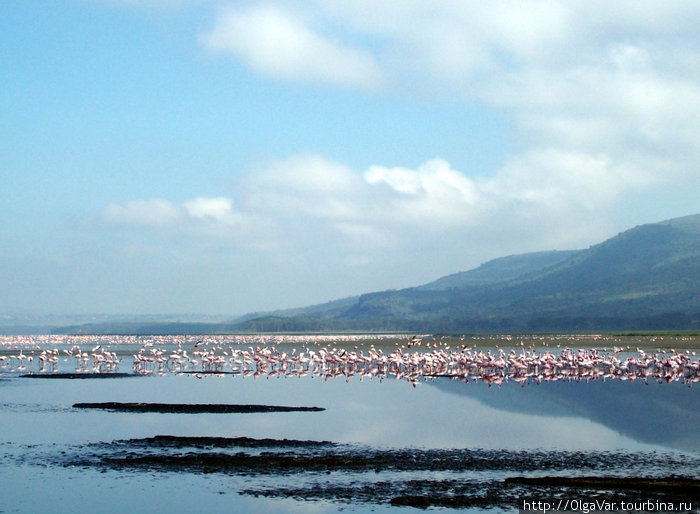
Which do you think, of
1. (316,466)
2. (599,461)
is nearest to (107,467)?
(316,466)

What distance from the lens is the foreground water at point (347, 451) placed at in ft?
56.9

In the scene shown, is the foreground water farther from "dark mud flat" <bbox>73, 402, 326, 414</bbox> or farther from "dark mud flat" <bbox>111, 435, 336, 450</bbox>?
"dark mud flat" <bbox>73, 402, 326, 414</bbox>

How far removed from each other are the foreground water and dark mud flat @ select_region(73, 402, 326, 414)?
727 millimetres

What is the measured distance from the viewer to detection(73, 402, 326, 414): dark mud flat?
31658 millimetres

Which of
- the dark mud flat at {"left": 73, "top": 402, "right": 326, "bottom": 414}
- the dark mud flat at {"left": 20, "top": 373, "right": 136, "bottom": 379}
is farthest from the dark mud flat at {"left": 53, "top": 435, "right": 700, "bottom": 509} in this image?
the dark mud flat at {"left": 20, "top": 373, "right": 136, "bottom": 379}

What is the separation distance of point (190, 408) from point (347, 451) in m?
11.5

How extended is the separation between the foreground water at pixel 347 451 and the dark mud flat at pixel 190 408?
727 mm

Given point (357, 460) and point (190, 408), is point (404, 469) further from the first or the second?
point (190, 408)

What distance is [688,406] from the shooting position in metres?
32.5

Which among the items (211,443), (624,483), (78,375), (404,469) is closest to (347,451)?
(404,469)

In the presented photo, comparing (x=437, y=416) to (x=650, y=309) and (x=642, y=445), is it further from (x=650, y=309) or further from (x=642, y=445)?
(x=650, y=309)

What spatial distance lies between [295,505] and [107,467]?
6.00 meters

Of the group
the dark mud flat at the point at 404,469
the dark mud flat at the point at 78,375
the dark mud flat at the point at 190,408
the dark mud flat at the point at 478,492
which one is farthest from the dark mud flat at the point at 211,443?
the dark mud flat at the point at 78,375

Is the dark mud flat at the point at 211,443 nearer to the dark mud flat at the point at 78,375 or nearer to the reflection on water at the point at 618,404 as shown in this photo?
the reflection on water at the point at 618,404
